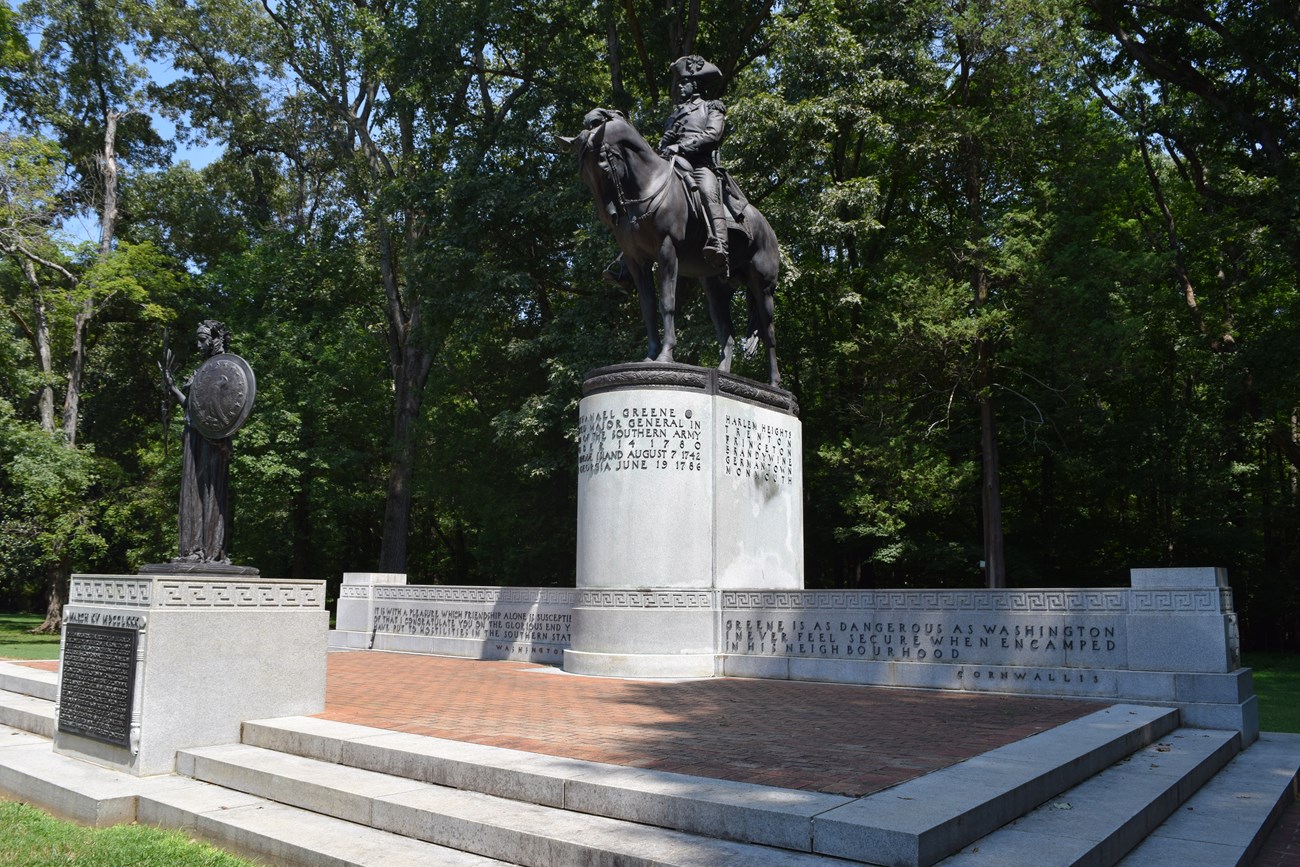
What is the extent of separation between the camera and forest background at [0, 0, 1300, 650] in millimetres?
23875

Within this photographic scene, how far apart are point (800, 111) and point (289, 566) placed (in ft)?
90.3

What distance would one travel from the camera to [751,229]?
15.4 metres

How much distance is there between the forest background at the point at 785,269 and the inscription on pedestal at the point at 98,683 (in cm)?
1531

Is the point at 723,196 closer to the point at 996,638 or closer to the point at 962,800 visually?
the point at 996,638

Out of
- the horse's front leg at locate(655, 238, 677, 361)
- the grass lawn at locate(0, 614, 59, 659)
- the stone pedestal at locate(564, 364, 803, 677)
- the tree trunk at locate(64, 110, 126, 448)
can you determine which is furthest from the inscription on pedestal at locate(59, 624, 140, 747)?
the tree trunk at locate(64, 110, 126, 448)

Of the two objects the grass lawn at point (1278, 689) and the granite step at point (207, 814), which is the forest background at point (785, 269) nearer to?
the grass lawn at point (1278, 689)

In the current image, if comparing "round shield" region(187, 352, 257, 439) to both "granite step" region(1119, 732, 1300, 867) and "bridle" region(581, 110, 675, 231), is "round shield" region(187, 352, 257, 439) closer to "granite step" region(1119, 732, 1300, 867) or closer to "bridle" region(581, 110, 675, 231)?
"bridle" region(581, 110, 675, 231)

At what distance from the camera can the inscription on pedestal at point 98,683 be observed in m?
8.10

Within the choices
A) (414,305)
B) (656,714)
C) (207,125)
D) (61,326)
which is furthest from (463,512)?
(656,714)

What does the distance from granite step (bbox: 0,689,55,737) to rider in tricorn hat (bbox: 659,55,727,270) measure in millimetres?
10197

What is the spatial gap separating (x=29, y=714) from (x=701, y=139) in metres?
11.4

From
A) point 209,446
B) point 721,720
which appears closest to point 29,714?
point 209,446

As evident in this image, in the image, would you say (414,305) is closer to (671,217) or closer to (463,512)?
(463,512)

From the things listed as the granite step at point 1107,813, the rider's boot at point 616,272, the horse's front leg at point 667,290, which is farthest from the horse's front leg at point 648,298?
the granite step at point 1107,813
